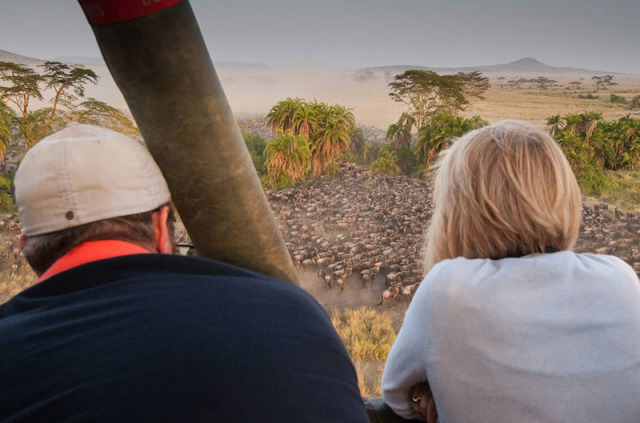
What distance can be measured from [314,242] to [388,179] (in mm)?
3513

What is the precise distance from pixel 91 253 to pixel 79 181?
0.38ft

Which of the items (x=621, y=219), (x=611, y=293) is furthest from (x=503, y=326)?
(x=621, y=219)

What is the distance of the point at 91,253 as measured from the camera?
0.64m

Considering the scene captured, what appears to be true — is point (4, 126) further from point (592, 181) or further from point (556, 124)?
point (556, 124)

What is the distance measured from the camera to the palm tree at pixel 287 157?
8789 mm

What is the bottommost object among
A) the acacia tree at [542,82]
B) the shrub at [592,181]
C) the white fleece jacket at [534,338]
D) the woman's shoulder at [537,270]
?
the shrub at [592,181]

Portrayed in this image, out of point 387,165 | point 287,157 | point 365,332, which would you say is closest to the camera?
point 365,332

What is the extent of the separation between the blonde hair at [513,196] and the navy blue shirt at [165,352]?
47 cm

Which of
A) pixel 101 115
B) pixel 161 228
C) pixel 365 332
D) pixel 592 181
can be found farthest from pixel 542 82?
pixel 161 228

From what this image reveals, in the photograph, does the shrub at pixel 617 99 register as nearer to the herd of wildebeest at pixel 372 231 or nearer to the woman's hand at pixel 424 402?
the herd of wildebeest at pixel 372 231

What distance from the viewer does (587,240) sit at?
5938 millimetres

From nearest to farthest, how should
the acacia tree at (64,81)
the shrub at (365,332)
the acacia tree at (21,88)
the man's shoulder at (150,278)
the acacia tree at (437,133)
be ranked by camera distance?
the man's shoulder at (150,278), the shrub at (365,332), the acacia tree at (21,88), the acacia tree at (64,81), the acacia tree at (437,133)

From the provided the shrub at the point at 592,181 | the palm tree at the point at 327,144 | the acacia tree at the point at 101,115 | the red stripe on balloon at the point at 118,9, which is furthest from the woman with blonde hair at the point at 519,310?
the shrub at the point at 592,181

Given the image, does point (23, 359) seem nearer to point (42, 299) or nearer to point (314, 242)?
point (42, 299)
